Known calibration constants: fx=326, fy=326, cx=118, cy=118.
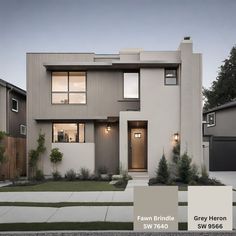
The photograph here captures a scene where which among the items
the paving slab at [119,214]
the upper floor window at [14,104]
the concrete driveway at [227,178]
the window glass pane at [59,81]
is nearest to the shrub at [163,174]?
the concrete driveway at [227,178]

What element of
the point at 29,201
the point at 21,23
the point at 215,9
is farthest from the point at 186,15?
the point at 29,201

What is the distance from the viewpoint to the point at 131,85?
58.4 feet

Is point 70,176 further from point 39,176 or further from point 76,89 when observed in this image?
point 76,89

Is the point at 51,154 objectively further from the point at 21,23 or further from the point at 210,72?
the point at 210,72

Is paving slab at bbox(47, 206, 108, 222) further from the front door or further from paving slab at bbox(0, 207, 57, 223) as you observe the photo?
the front door

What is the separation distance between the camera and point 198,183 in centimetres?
1428

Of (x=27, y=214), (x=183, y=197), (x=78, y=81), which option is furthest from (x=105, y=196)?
(x=78, y=81)

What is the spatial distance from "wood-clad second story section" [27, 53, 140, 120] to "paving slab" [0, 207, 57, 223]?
877 cm

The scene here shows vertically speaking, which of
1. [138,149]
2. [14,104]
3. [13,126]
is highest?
[14,104]

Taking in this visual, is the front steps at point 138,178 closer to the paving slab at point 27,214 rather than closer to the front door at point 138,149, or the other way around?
the front door at point 138,149

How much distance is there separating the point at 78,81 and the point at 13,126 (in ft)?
19.6

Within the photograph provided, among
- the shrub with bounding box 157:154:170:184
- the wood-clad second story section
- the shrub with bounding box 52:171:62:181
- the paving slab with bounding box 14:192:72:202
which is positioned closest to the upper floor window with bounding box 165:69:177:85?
the wood-clad second story section

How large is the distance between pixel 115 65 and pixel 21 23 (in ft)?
29.6

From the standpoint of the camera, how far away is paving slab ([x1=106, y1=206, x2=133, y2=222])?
7.58 m
